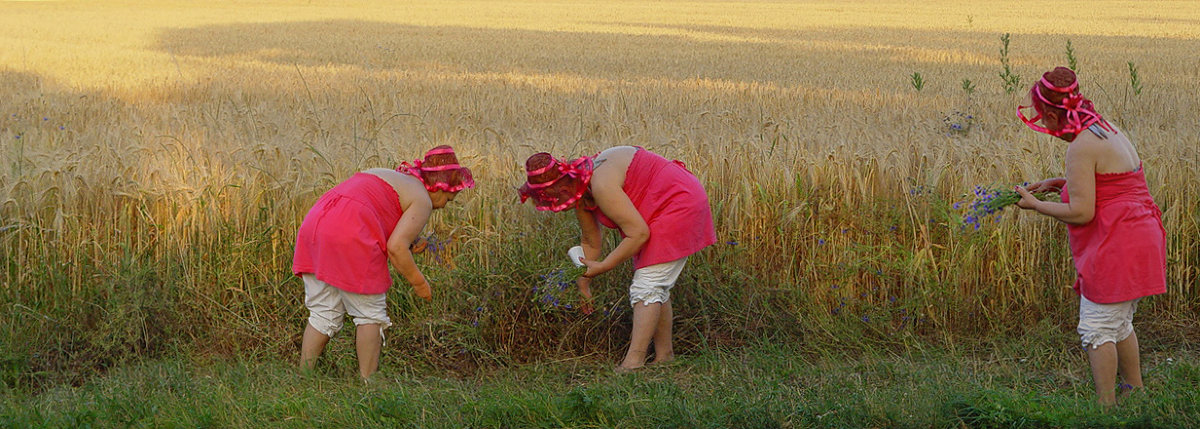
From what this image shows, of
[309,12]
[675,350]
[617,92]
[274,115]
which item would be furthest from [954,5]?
[675,350]

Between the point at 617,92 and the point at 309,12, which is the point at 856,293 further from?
the point at 309,12

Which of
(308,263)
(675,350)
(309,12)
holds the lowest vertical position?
(675,350)

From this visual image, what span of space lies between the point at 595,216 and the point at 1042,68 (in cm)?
1507

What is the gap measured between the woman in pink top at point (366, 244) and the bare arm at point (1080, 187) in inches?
88.9

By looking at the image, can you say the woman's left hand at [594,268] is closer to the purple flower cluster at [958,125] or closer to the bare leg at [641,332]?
the bare leg at [641,332]

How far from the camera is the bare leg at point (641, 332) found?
4.46 metres

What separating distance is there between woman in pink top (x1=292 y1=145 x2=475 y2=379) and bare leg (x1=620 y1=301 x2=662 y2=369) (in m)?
0.88

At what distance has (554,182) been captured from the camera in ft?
13.8

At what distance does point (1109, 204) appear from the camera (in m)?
3.82

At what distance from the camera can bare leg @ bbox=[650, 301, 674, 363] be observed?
15.2 feet

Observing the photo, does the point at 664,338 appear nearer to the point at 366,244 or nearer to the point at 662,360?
the point at 662,360

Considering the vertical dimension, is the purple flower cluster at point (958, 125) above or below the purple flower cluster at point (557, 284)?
above

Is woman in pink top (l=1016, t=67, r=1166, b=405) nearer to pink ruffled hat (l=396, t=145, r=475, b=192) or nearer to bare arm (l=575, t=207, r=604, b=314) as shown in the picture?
bare arm (l=575, t=207, r=604, b=314)

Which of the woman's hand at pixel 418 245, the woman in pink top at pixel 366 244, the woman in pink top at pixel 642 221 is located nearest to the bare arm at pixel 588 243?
the woman in pink top at pixel 642 221
